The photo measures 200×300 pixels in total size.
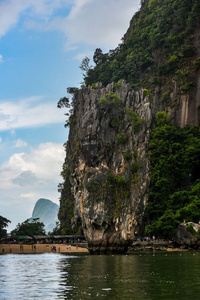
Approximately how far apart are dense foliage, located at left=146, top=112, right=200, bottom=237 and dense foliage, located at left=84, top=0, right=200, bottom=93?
1179cm

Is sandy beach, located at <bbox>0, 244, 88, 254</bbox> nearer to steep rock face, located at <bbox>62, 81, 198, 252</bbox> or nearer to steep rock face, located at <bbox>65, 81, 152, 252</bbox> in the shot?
steep rock face, located at <bbox>62, 81, 198, 252</bbox>

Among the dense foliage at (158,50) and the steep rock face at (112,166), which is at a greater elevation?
the dense foliage at (158,50)

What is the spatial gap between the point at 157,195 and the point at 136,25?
54.1 meters

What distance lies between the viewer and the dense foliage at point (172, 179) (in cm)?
5628

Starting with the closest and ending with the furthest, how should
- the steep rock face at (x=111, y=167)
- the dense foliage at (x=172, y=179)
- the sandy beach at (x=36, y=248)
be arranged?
the steep rock face at (x=111, y=167)
the dense foliage at (x=172, y=179)
the sandy beach at (x=36, y=248)

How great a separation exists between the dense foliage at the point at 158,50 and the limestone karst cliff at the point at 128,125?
0.19 metres

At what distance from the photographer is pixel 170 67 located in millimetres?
78875

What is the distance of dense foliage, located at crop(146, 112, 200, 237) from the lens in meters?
56.3

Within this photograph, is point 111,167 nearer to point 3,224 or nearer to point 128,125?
point 128,125

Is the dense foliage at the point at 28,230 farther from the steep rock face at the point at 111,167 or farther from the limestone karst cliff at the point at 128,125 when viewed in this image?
the steep rock face at the point at 111,167

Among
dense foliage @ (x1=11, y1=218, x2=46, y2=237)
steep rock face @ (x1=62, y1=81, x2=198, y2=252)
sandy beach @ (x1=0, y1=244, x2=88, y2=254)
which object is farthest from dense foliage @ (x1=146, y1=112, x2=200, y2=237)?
dense foliage @ (x1=11, y1=218, x2=46, y2=237)

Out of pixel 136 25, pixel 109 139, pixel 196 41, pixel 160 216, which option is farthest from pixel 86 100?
pixel 136 25

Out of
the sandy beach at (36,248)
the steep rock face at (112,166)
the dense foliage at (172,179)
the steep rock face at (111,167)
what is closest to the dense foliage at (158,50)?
the dense foliage at (172,179)

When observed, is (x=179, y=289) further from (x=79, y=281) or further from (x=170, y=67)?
(x=170, y=67)
